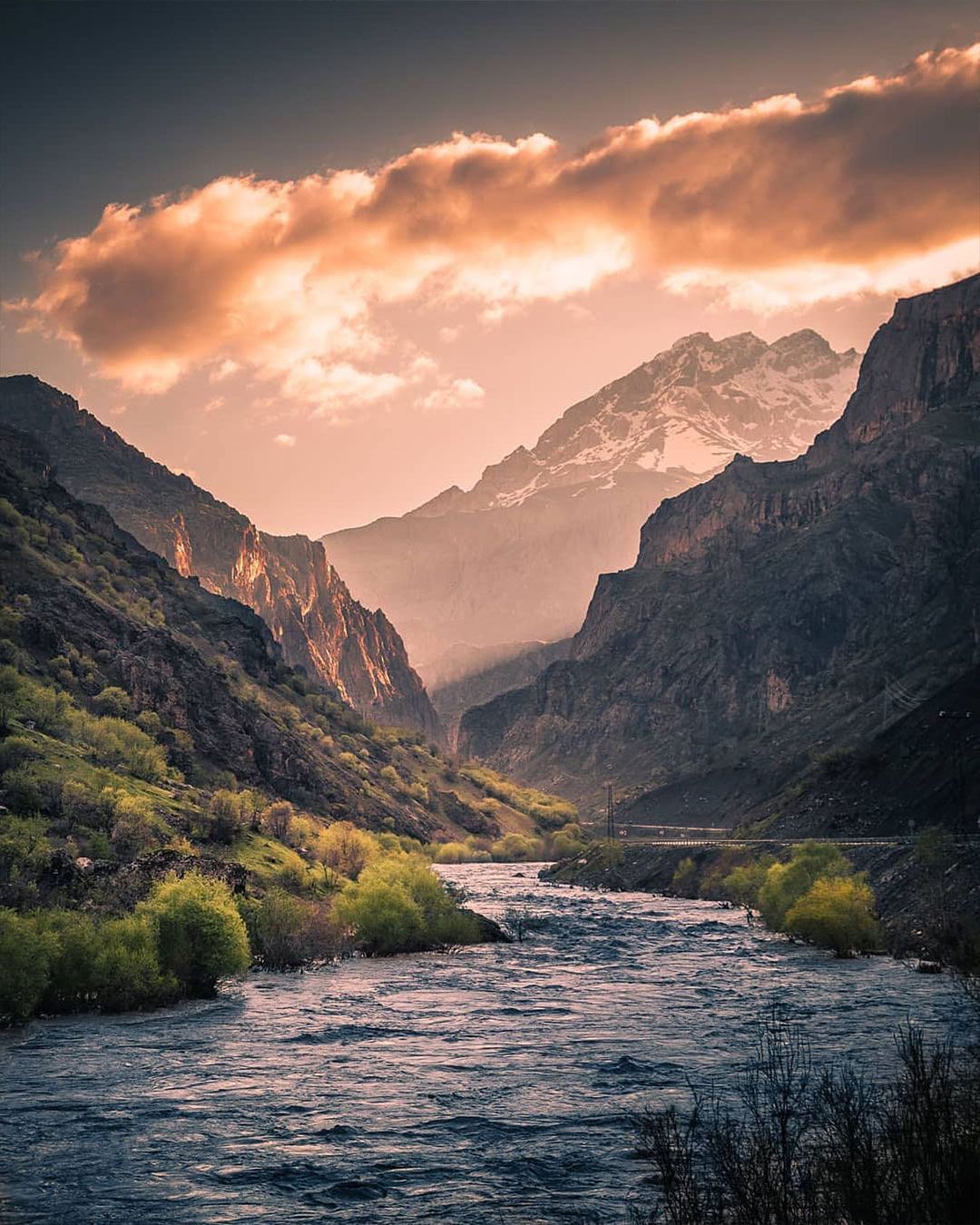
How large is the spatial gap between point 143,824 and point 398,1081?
54263mm

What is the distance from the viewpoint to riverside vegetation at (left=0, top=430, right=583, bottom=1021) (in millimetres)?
58000

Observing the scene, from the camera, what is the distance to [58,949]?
176 ft

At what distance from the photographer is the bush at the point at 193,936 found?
6059 cm

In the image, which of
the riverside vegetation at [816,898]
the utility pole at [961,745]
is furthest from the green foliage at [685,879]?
the utility pole at [961,745]

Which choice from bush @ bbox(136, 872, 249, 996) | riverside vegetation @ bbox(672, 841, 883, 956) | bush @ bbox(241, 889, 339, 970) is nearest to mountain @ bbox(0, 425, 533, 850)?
bush @ bbox(241, 889, 339, 970)

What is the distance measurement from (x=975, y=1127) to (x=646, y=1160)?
11391 millimetres

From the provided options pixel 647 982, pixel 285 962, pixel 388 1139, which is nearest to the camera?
pixel 388 1139

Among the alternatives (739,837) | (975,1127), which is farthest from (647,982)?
(739,837)

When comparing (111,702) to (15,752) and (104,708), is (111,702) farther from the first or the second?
(15,752)

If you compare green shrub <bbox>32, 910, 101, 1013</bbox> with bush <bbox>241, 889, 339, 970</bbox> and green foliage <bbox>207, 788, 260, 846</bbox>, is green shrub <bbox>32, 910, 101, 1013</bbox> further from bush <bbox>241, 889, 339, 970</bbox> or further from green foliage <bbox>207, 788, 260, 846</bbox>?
green foliage <bbox>207, 788, 260, 846</bbox>

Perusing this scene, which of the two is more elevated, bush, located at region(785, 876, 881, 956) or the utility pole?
the utility pole

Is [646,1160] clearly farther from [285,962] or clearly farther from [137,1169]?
[285,962]

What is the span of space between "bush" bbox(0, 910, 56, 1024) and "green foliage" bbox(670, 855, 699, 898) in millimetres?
107046

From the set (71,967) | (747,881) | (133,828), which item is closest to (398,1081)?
(71,967)
